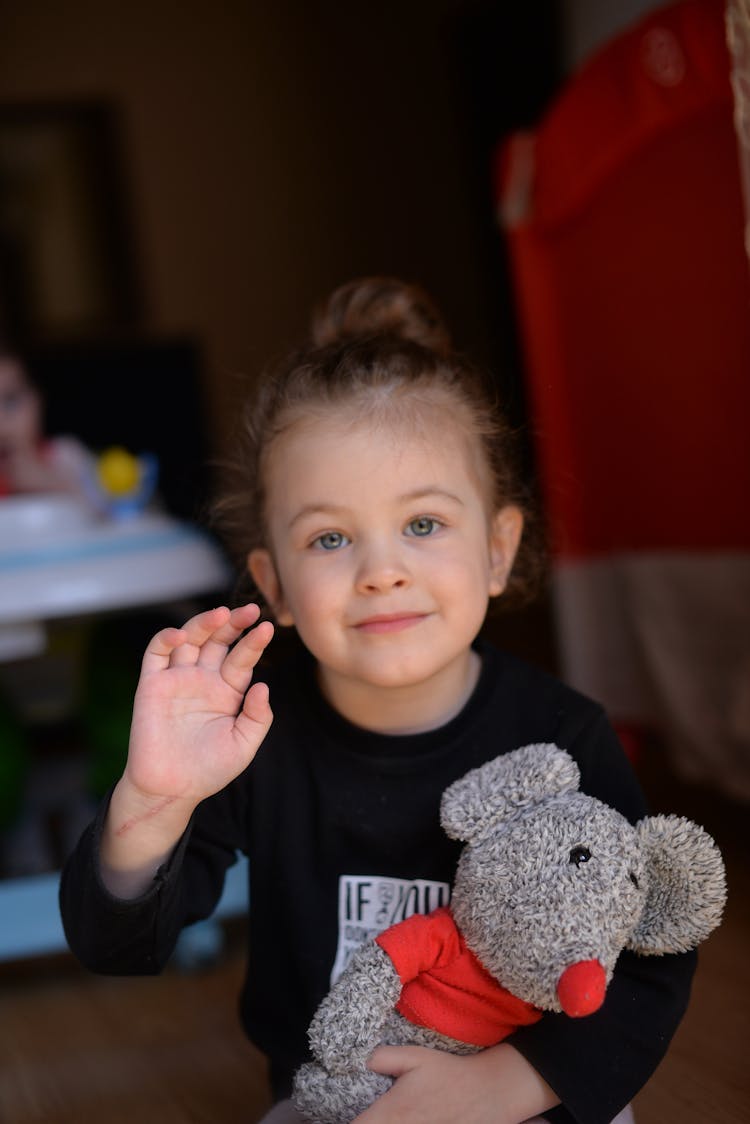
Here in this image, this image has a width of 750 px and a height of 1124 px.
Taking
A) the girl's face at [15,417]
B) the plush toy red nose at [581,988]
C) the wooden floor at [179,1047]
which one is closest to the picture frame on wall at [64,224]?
the girl's face at [15,417]

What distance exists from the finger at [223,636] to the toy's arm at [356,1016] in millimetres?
215

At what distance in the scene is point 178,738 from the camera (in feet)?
2.43

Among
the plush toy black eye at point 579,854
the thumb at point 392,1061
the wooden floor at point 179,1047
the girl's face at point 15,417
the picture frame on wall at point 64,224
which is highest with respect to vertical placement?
the picture frame on wall at point 64,224

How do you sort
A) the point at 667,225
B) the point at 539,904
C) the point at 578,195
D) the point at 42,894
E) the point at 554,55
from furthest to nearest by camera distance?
the point at 554,55 < the point at 578,195 < the point at 667,225 < the point at 42,894 < the point at 539,904

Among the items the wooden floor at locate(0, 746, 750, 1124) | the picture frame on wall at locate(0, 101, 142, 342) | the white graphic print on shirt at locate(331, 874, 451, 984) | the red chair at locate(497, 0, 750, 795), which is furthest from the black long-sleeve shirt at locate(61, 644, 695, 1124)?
the picture frame on wall at locate(0, 101, 142, 342)

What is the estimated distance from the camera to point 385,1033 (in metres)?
0.73

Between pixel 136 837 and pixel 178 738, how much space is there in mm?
70

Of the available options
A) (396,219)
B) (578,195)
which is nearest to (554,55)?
(396,219)

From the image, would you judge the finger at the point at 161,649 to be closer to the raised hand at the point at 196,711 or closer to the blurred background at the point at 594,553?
the raised hand at the point at 196,711

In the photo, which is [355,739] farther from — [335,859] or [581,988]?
[581,988]

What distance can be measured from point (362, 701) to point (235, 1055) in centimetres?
48

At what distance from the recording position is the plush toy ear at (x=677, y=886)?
708mm

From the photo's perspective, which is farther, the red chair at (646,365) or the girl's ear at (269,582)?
the red chair at (646,365)

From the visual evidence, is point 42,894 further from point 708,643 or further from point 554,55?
point 554,55
